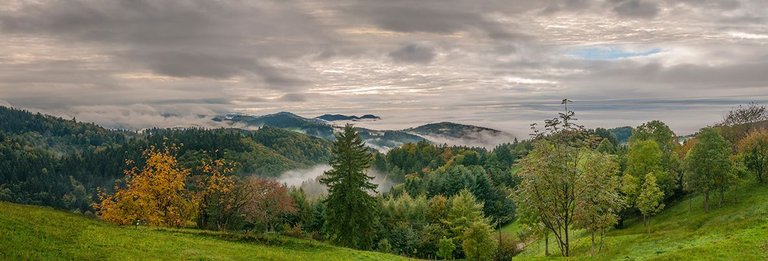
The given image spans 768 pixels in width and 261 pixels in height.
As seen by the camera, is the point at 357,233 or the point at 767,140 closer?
the point at 357,233

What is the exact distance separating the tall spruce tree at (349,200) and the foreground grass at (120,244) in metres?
23.2

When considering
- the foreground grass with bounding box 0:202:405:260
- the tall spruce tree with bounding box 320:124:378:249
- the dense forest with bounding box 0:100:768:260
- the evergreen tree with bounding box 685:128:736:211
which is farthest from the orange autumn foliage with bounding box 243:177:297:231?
the evergreen tree with bounding box 685:128:736:211

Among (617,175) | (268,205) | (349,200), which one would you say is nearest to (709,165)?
(617,175)

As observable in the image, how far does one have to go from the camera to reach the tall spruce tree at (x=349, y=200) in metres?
66.6

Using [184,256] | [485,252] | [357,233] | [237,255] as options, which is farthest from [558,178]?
[485,252]

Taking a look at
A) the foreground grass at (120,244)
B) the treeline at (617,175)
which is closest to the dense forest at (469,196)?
the treeline at (617,175)

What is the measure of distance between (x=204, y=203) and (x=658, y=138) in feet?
319

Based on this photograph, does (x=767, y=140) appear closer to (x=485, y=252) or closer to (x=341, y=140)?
(x=485, y=252)

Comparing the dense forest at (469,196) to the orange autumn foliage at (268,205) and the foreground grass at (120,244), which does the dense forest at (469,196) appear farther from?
the foreground grass at (120,244)

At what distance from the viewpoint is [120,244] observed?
95.4 ft

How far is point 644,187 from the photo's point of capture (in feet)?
265

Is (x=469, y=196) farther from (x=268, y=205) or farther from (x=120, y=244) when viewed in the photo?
(x=120, y=244)

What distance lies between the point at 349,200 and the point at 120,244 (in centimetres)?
3855

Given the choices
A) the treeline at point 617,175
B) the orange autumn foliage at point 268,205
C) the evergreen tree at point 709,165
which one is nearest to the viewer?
the treeline at point 617,175
